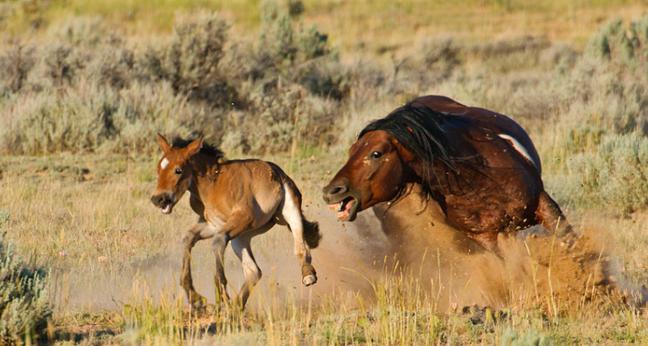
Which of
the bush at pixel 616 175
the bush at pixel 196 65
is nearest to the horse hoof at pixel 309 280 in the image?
the bush at pixel 616 175

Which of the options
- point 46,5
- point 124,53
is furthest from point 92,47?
point 46,5

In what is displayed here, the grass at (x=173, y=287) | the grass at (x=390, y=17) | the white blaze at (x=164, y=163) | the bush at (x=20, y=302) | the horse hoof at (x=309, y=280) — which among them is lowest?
the grass at (x=173, y=287)

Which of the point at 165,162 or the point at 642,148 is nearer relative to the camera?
the point at 165,162

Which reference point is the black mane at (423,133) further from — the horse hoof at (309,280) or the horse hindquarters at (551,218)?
the horse hoof at (309,280)

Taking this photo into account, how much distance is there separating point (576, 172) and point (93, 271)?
6.98 meters

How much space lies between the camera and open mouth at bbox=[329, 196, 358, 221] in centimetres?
784

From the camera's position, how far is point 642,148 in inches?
546

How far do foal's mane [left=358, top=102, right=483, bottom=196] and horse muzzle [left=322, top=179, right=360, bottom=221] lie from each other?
1.80 feet

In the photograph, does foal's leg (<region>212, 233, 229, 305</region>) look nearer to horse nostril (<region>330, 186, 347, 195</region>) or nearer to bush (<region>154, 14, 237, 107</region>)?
horse nostril (<region>330, 186, 347, 195</region>)

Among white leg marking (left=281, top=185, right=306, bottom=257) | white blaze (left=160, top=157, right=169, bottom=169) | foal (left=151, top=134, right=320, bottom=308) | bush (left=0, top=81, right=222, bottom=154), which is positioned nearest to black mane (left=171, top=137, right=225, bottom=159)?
foal (left=151, top=134, right=320, bottom=308)

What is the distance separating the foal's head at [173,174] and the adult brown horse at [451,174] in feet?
3.56

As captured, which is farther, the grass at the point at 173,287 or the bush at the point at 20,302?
the grass at the point at 173,287

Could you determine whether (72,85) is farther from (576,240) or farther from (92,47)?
(576,240)

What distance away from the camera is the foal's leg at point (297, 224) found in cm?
823
